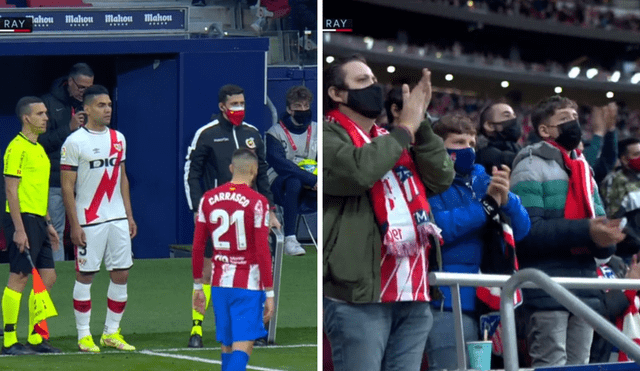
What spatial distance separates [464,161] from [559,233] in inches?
20.2

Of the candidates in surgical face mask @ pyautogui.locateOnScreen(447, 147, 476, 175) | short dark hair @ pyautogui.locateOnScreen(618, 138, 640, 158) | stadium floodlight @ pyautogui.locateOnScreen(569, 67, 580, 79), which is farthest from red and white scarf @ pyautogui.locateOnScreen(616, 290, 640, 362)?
stadium floodlight @ pyautogui.locateOnScreen(569, 67, 580, 79)

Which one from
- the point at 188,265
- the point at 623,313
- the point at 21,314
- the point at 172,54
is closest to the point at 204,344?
the point at 188,265

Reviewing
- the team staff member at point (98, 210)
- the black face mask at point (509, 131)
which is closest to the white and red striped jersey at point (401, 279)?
the team staff member at point (98, 210)

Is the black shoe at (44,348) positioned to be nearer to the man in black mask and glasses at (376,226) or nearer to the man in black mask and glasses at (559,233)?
the man in black mask and glasses at (376,226)

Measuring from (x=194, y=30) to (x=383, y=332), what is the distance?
1875 mm

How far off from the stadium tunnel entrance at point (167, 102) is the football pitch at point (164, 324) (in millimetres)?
142

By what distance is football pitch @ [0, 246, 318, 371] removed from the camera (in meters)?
4.39

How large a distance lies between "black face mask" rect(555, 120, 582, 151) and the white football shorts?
1.89m

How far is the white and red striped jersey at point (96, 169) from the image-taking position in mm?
4516

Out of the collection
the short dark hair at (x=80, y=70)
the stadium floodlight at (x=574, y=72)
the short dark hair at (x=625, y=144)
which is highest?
the stadium floodlight at (x=574, y=72)

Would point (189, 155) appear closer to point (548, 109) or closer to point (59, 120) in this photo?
point (59, 120)

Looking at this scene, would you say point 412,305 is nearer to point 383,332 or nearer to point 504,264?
point 383,332

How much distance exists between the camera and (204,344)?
4492 mm

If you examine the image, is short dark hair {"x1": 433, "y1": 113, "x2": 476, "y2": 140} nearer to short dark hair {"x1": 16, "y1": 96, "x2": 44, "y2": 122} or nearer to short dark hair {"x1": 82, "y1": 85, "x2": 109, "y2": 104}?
short dark hair {"x1": 82, "y1": 85, "x2": 109, "y2": 104}
